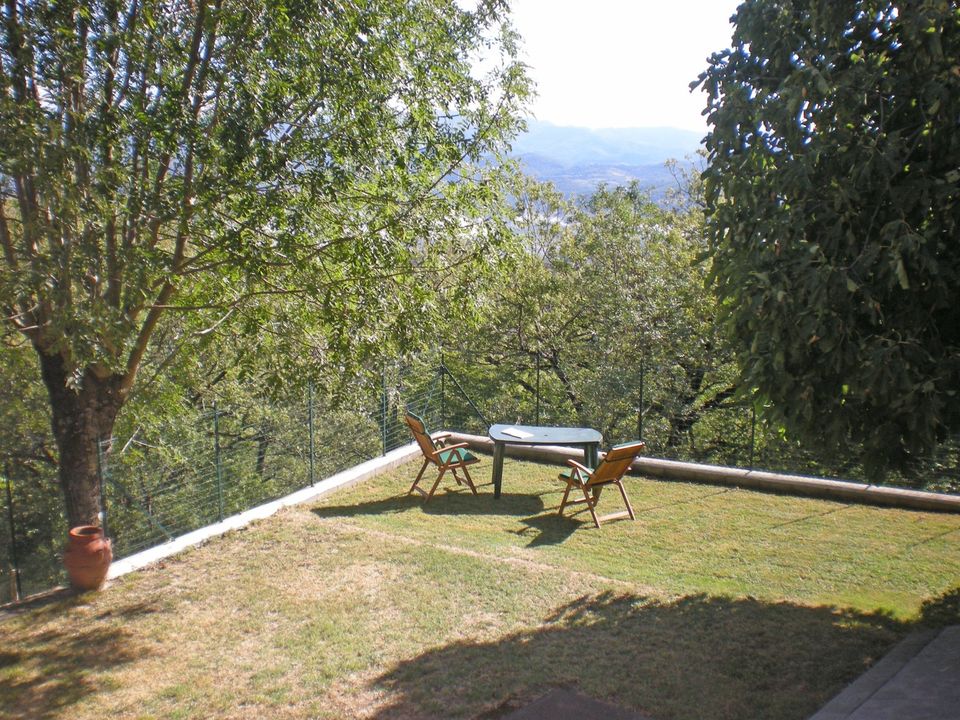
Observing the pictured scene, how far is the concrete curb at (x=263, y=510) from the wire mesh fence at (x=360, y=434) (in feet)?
1.36

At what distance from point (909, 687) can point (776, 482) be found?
202 inches

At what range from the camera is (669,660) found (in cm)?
523

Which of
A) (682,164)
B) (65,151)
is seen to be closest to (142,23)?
(65,151)

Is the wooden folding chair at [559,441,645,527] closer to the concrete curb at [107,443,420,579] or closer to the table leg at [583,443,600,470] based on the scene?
the table leg at [583,443,600,470]

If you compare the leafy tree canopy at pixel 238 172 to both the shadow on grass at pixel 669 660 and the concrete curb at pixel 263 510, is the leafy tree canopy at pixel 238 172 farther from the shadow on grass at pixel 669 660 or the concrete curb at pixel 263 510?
the shadow on grass at pixel 669 660

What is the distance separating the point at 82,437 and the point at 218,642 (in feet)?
7.63

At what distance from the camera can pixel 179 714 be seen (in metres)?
4.80

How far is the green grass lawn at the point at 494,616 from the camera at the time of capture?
193 inches

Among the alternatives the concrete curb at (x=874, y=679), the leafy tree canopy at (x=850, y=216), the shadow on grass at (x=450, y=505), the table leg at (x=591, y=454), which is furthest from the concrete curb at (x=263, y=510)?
the concrete curb at (x=874, y=679)

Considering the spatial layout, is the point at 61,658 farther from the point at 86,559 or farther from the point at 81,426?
the point at 81,426

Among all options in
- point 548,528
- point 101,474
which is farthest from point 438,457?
point 101,474

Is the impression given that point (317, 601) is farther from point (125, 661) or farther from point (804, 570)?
point (804, 570)

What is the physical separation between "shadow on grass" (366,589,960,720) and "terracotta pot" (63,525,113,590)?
2976 mm

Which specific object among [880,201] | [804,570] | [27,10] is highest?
Result: [27,10]
